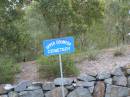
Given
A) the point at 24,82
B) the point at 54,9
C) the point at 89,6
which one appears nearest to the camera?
the point at 24,82

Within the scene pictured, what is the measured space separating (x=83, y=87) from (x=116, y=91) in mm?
899

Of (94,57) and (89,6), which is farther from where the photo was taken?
(89,6)

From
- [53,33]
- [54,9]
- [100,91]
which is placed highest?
[54,9]

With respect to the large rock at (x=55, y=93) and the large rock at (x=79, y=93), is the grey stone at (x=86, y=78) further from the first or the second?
the large rock at (x=55, y=93)

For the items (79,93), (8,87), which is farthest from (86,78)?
(8,87)

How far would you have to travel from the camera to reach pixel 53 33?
1547 cm

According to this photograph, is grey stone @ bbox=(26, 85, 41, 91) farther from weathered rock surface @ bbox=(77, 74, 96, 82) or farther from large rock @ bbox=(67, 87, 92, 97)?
weathered rock surface @ bbox=(77, 74, 96, 82)

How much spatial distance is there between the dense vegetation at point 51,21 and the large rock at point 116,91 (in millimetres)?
1943

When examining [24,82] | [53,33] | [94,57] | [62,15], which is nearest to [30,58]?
[53,33]

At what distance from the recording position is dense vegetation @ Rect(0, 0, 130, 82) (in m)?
11.5

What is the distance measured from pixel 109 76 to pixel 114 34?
462 inches

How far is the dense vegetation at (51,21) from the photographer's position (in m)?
11.5

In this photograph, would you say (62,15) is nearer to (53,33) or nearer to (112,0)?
(53,33)

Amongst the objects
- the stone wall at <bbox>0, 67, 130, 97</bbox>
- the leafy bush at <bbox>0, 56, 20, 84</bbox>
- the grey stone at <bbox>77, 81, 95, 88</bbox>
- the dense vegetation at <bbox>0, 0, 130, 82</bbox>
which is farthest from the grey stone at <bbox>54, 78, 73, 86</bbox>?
the dense vegetation at <bbox>0, 0, 130, 82</bbox>
